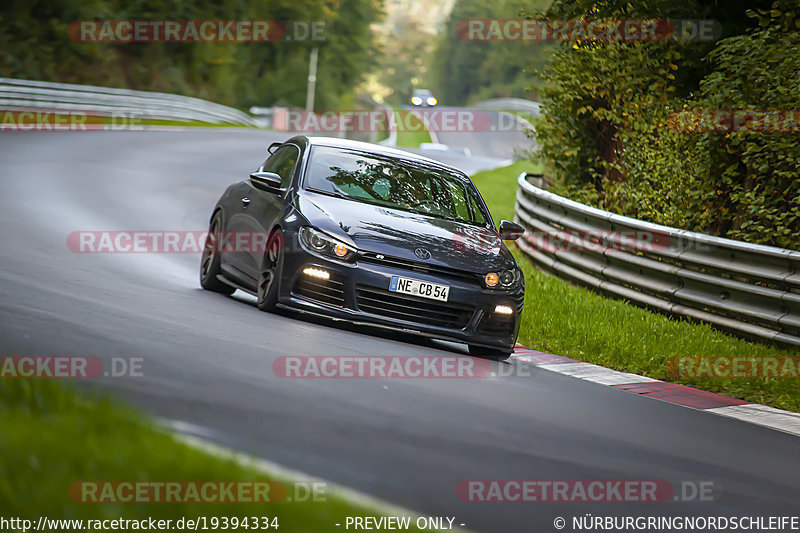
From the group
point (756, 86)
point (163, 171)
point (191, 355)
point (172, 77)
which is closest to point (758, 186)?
point (756, 86)

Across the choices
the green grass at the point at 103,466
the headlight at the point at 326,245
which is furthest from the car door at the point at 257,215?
the green grass at the point at 103,466

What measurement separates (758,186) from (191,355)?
8.04 m

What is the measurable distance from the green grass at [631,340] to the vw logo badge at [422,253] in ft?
6.86

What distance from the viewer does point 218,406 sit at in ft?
18.7

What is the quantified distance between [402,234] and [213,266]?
256 centimetres

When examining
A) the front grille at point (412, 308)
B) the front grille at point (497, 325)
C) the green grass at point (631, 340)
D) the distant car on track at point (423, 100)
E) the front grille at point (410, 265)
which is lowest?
the distant car on track at point (423, 100)

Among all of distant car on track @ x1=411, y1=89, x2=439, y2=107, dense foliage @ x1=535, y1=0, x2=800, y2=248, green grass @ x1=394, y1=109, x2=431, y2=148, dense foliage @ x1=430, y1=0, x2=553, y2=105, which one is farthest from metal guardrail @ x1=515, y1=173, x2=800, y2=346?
dense foliage @ x1=430, y1=0, x2=553, y2=105

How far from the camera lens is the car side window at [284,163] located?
33.7 feet

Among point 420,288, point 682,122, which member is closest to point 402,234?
point 420,288

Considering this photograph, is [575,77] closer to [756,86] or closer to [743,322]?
[756,86]

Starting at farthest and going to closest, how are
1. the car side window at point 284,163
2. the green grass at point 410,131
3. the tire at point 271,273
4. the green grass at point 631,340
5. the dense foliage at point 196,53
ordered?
the green grass at point 410,131 < the dense foliage at point 196,53 < the car side window at point 284,163 < the green grass at point 631,340 < the tire at point 271,273

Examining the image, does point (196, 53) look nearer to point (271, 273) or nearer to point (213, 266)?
point (213, 266)

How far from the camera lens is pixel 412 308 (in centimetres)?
884

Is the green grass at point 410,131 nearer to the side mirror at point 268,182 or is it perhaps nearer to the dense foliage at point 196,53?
the dense foliage at point 196,53
